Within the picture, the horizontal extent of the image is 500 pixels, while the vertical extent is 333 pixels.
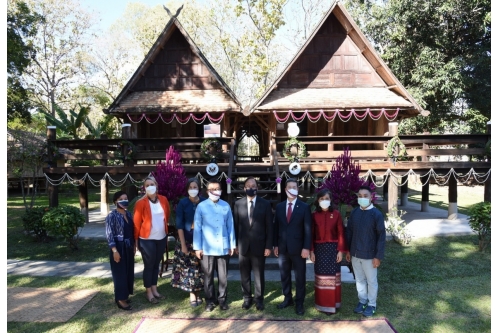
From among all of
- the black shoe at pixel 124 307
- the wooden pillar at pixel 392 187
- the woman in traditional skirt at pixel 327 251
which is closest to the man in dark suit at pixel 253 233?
the woman in traditional skirt at pixel 327 251

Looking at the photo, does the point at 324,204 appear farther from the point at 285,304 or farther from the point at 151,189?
the point at 151,189

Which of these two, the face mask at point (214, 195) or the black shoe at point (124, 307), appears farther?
the black shoe at point (124, 307)

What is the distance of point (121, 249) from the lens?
566cm

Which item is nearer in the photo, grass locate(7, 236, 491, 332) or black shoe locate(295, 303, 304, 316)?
grass locate(7, 236, 491, 332)

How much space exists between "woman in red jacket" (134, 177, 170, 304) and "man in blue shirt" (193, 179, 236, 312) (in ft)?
2.29

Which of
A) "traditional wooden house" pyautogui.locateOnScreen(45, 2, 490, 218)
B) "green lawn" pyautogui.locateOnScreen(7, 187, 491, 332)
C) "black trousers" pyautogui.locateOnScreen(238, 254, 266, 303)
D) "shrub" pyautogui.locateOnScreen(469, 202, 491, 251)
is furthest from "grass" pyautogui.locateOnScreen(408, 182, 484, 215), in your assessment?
"black trousers" pyautogui.locateOnScreen(238, 254, 266, 303)

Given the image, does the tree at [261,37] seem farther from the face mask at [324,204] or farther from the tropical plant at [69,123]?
the face mask at [324,204]

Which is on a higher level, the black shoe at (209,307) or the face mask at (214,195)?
the face mask at (214,195)

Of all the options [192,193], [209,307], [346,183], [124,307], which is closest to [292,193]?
[192,193]

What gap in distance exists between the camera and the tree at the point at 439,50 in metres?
22.0

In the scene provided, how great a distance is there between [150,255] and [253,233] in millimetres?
1753

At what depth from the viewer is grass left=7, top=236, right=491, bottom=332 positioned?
5.25 meters

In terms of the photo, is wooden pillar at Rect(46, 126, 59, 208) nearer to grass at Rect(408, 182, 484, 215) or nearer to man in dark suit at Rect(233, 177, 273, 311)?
man in dark suit at Rect(233, 177, 273, 311)

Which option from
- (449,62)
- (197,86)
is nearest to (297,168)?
(197,86)
